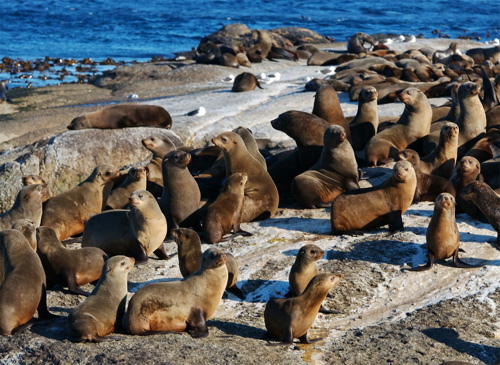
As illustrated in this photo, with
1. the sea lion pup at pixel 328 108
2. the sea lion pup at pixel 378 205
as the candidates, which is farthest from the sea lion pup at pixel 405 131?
the sea lion pup at pixel 378 205

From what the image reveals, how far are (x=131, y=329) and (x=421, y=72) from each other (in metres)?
11.7

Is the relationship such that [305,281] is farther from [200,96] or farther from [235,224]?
[200,96]

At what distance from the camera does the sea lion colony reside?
18.5ft

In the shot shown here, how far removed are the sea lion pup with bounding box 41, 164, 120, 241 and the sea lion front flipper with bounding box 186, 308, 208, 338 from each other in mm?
3222

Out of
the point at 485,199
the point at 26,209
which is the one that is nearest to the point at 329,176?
the point at 485,199

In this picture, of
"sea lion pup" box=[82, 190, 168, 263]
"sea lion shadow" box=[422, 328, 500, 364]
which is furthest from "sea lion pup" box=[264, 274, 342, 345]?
"sea lion pup" box=[82, 190, 168, 263]

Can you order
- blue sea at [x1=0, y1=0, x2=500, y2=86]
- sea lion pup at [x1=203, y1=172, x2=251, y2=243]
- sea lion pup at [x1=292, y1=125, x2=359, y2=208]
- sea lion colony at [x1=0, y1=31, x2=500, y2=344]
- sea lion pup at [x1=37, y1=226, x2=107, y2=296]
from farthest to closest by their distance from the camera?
blue sea at [x1=0, y1=0, x2=500, y2=86] → sea lion pup at [x1=292, y1=125, x2=359, y2=208] → sea lion pup at [x1=203, y1=172, x2=251, y2=243] → sea lion pup at [x1=37, y1=226, x2=107, y2=296] → sea lion colony at [x1=0, y1=31, x2=500, y2=344]

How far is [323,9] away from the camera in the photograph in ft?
178

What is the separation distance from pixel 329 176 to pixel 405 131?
1.82 m

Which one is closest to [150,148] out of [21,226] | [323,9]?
[21,226]

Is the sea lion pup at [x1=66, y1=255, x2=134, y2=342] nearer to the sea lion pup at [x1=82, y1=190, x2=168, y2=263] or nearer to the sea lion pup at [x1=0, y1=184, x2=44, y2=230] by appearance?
the sea lion pup at [x1=82, y1=190, x2=168, y2=263]

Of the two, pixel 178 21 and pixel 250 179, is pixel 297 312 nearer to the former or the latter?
pixel 250 179

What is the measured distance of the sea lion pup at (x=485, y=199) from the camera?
7438mm

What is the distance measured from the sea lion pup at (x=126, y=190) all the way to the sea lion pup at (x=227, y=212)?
1089 millimetres
